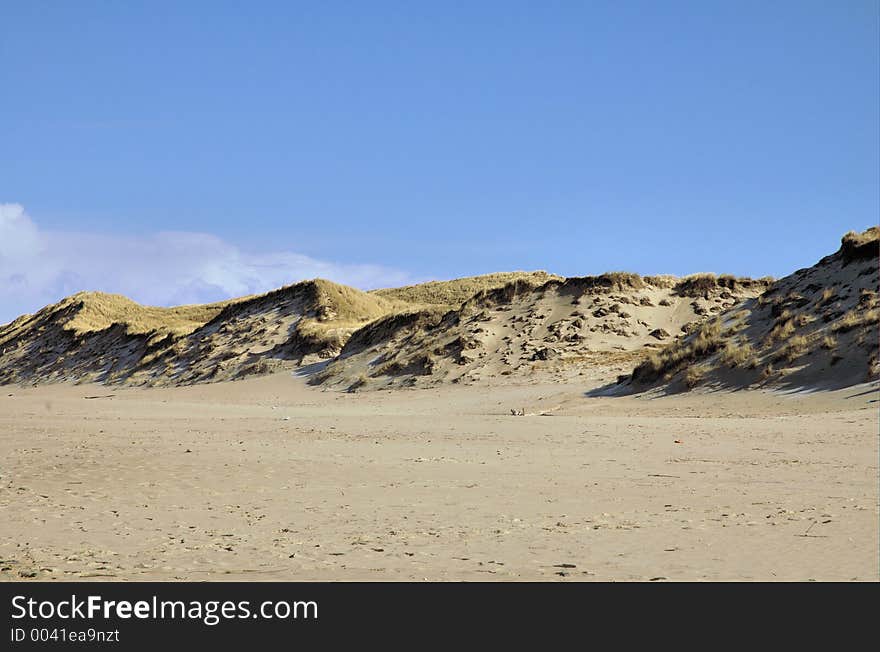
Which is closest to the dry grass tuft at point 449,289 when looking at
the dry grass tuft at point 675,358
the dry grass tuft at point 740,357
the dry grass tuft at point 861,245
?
the dry grass tuft at point 861,245

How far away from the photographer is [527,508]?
32.0ft

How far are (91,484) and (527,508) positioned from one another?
20.3 ft

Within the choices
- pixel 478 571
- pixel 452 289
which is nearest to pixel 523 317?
A: pixel 478 571

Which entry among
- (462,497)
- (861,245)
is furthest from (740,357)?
(462,497)

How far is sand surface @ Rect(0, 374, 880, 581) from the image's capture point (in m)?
7.22

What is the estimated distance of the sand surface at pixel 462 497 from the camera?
7.22m

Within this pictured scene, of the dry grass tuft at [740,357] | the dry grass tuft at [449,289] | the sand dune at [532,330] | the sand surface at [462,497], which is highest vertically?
the dry grass tuft at [449,289]

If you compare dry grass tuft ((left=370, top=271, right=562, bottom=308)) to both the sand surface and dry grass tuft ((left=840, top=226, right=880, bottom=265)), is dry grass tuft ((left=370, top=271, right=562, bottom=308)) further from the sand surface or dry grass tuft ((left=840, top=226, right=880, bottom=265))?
the sand surface

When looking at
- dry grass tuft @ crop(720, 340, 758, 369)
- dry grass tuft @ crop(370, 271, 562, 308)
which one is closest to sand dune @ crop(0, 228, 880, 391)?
dry grass tuft @ crop(720, 340, 758, 369)

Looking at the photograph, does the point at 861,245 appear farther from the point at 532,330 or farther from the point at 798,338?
the point at 532,330

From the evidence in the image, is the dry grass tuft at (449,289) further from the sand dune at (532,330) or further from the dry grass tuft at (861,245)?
the dry grass tuft at (861,245)

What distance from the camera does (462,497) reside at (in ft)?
34.6

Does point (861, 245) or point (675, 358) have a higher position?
point (861, 245)

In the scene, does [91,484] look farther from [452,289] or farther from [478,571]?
[452,289]
